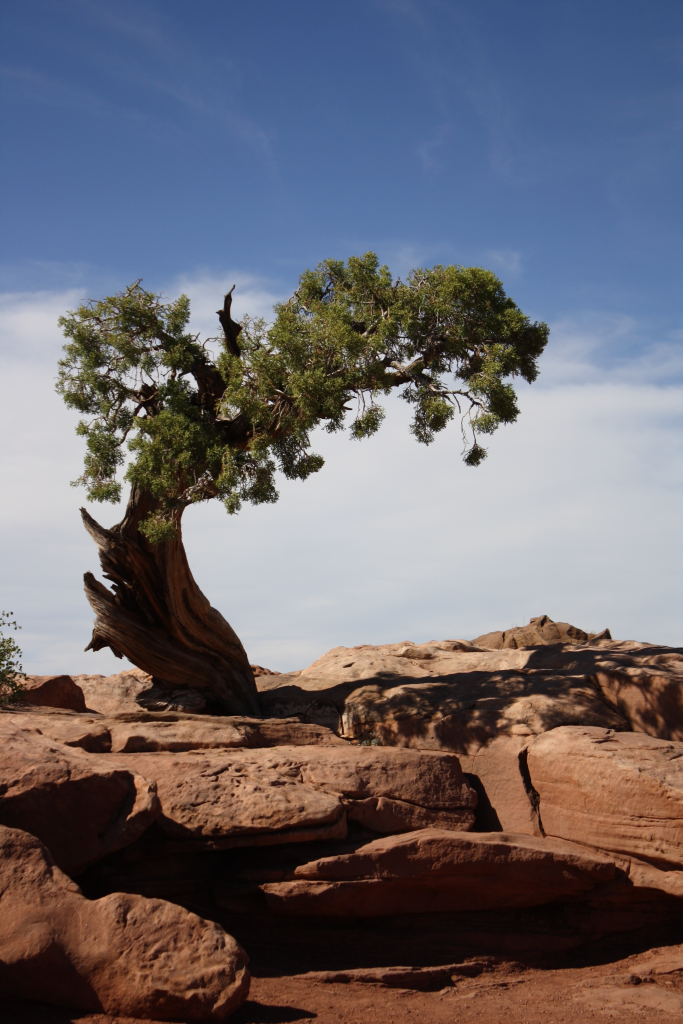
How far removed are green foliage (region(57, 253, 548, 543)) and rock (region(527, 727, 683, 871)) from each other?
21.4 ft

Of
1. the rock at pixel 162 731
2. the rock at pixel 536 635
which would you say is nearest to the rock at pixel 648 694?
the rock at pixel 162 731

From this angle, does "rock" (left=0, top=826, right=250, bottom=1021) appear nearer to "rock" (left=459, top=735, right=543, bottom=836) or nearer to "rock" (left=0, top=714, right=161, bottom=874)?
"rock" (left=0, top=714, right=161, bottom=874)

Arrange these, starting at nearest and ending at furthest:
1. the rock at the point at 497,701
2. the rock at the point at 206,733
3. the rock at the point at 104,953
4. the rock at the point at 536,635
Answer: the rock at the point at 104,953
the rock at the point at 206,733
the rock at the point at 497,701
the rock at the point at 536,635

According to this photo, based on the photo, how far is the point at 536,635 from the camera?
74.4ft

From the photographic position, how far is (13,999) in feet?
24.2

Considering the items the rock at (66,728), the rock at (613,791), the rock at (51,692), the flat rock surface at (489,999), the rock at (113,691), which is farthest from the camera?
the rock at (113,691)

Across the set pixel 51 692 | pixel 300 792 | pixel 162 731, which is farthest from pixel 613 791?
pixel 51 692

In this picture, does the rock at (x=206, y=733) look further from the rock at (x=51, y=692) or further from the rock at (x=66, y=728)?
the rock at (x=51, y=692)

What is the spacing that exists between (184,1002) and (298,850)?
10.4ft

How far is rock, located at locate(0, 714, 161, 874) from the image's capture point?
8906 millimetres

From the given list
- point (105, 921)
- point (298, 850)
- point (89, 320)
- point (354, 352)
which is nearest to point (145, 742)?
point (298, 850)

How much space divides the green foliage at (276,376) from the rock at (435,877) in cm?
682

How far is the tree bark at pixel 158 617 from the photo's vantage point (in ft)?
54.2

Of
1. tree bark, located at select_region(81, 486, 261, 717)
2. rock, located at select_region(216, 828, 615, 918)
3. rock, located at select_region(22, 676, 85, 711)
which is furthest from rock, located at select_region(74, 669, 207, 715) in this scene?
rock, located at select_region(216, 828, 615, 918)
